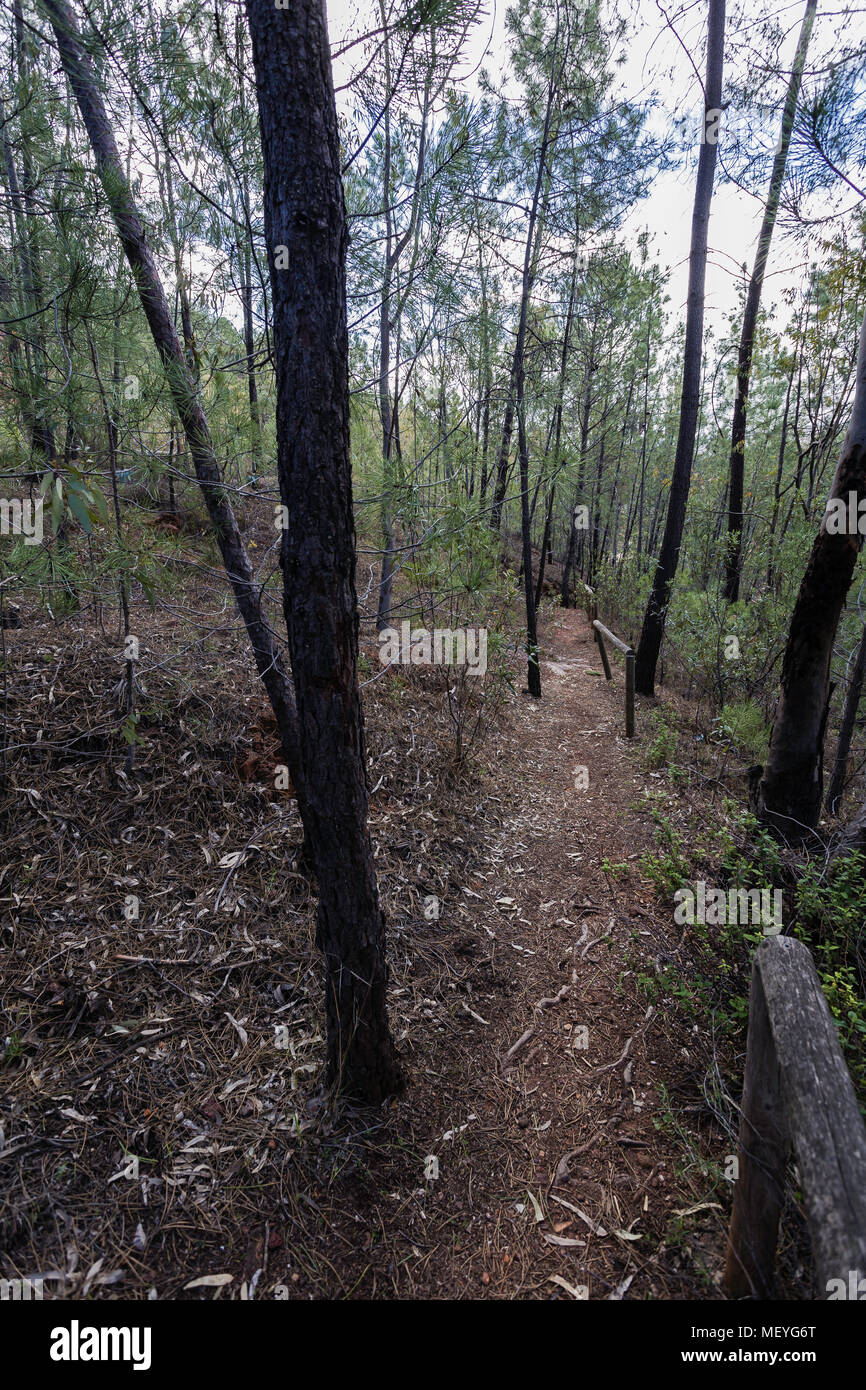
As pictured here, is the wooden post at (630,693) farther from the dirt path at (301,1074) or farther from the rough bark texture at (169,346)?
the rough bark texture at (169,346)

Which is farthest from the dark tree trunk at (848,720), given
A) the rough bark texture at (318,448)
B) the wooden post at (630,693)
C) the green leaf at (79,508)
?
the green leaf at (79,508)

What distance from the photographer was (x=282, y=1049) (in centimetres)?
243

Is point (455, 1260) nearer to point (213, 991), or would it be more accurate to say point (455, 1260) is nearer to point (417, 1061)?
point (417, 1061)

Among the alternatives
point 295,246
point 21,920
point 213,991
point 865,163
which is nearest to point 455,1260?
point 213,991

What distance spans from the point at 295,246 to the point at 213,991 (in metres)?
2.97

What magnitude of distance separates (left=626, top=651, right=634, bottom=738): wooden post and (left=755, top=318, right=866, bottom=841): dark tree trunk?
3.10 m

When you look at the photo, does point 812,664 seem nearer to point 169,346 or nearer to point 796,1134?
point 796,1134

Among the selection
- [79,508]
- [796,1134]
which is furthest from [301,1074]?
[79,508]

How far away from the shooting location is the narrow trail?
1.81 meters

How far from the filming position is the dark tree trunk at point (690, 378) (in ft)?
19.9

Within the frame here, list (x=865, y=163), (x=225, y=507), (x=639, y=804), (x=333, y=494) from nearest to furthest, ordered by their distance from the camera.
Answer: (x=333, y=494) < (x=865, y=163) < (x=225, y=507) < (x=639, y=804)

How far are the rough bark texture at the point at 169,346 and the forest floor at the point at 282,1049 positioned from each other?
1.99 ft

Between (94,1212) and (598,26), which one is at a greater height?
(598,26)

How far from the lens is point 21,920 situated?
257 centimetres
